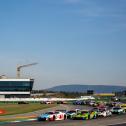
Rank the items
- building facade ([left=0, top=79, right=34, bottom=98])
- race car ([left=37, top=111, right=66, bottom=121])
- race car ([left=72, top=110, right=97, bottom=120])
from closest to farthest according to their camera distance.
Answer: race car ([left=37, top=111, right=66, bottom=121]) < race car ([left=72, top=110, right=97, bottom=120]) < building facade ([left=0, top=79, right=34, bottom=98])

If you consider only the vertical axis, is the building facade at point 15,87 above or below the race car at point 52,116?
above

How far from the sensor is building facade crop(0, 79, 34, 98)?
19275 cm

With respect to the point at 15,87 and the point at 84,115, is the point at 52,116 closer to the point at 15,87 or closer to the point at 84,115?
the point at 84,115

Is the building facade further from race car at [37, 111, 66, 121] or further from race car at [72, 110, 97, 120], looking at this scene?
race car at [37, 111, 66, 121]

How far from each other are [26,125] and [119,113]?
2453 centimetres

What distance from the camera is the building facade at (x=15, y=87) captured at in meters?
193

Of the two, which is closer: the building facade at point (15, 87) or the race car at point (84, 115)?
the race car at point (84, 115)

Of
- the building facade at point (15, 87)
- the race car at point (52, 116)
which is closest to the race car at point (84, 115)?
the race car at point (52, 116)

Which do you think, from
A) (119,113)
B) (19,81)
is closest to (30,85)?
(19,81)

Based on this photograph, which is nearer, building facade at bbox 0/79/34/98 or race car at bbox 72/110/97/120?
race car at bbox 72/110/97/120

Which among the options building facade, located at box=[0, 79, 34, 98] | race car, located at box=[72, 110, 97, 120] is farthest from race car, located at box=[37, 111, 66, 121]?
building facade, located at box=[0, 79, 34, 98]

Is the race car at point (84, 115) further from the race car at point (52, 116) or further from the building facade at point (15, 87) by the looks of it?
the building facade at point (15, 87)

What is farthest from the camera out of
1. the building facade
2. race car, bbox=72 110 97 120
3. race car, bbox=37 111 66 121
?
the building facade

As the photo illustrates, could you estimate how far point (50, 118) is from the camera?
45125 millimetres
